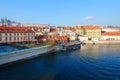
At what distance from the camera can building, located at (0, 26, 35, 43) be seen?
1166 inches

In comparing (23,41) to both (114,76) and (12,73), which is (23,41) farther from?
(114,76)

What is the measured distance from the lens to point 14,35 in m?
31.1

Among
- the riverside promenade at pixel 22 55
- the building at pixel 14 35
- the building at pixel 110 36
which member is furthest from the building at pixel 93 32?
the riverside promenade at pixel 22 55

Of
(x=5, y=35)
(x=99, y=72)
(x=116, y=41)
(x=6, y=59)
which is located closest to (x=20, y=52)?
(x=6, y=59)

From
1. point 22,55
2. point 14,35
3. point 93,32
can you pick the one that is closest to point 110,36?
point 93,32

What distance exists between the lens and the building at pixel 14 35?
29.6m

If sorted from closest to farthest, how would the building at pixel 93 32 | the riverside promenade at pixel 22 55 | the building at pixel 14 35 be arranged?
the riverside promenade at pixel 22 55 → the building at pixel 14 35 → the building at pixel 93 32

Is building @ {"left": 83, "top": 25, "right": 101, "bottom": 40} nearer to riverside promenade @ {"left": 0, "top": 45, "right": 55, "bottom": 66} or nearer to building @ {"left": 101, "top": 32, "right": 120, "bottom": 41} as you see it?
building @ {"left": 101, "top": 32, "right": 120, "bottom": 41}

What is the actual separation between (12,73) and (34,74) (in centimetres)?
143

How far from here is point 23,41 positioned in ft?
104

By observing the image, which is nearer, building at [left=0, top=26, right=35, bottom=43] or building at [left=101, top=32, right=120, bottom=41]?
building at [left=0, top=26, right=35, bottom=43]

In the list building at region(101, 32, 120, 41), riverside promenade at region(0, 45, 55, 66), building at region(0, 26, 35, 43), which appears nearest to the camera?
riverside promenade at region(0, 45, 55, 66)

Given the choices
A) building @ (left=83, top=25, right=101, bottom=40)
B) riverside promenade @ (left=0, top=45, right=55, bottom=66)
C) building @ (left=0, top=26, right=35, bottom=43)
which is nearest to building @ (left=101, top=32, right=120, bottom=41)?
building @ (left=83, top=25, right=101, bottom=40)

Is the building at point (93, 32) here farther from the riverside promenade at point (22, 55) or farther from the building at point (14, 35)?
the riverside promenade at point (22, 55)
